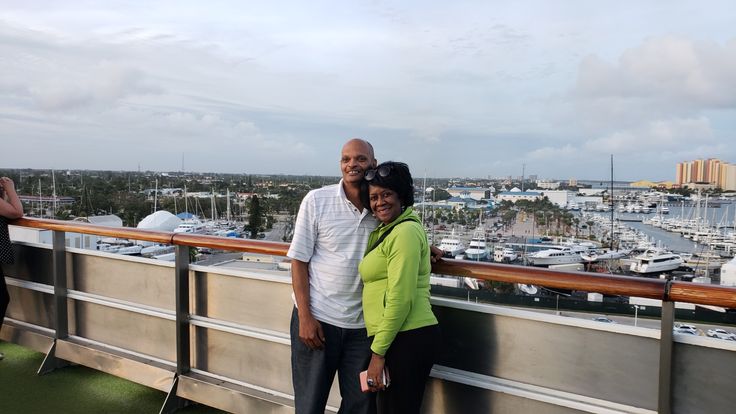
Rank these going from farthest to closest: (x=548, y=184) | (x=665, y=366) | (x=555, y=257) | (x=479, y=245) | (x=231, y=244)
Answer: (x=548, y=184)
(x=555, y=257)
(x=479, y=245)
(x=231, y=244)
(x=665, y=366)

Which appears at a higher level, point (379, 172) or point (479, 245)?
point (379, 172)

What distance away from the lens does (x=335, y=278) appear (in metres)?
1.89

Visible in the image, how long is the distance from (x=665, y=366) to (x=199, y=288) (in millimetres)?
2313

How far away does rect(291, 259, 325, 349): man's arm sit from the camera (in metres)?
1.87

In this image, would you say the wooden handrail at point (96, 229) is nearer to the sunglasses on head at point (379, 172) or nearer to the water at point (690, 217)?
the sunglasses on head at point (379, 172)

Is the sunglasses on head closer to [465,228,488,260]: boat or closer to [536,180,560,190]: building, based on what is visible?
[465,228,488,260]: boat

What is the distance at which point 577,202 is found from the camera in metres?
34.3

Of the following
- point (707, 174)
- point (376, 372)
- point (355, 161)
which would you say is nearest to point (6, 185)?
point (355, 161)

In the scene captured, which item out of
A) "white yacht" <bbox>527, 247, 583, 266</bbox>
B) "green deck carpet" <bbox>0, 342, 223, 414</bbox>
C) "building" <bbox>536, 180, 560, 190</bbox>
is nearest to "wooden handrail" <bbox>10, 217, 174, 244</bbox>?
"green deck carpet" <bbox>0, 342, 223, 414</bbox>

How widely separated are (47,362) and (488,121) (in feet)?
124

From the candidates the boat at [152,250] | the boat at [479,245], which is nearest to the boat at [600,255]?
the boat at [479,245]

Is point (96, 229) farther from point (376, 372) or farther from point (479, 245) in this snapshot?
point (479, 245)

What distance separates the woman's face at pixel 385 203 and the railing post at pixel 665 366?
3.06 feet

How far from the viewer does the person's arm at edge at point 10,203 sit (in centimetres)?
329
